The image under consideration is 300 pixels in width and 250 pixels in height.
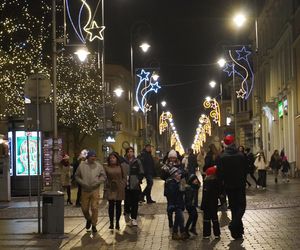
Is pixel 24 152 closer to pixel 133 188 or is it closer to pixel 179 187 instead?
pixel 133 188

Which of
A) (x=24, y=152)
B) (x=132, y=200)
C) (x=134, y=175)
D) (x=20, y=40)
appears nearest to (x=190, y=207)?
(x=132, y=200)

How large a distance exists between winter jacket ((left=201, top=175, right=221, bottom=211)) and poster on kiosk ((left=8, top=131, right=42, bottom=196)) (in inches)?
488

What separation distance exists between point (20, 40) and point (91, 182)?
1041cm

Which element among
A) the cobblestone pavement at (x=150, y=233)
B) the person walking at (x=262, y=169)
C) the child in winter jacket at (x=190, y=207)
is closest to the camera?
the cobblestone pavement at (x=150, y=233)

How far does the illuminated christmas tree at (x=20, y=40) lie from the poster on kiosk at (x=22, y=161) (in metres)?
1.76

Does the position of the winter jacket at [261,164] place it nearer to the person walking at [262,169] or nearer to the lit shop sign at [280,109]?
the person walking at [262,169]

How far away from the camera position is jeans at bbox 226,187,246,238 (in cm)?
1188

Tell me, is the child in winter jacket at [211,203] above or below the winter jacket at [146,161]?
below

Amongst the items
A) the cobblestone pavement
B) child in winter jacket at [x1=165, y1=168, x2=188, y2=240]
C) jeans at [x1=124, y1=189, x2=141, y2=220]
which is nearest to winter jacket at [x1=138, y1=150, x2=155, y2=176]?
the cobblestone pavement

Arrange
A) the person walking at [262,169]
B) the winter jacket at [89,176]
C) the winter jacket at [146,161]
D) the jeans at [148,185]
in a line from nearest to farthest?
1. the winter jacket at [89,176]
2. the winter jacket at [146,161]
3. the jeans at [148,185]
4. the person walking at [262,169]

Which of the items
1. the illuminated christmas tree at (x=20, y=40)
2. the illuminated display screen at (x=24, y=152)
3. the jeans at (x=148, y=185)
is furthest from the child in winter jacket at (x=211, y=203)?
the illuminated display screen at (x=24, y=152)

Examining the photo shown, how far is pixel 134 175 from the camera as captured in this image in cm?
1549

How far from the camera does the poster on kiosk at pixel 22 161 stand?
79.2 ft

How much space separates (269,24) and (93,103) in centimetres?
1596
